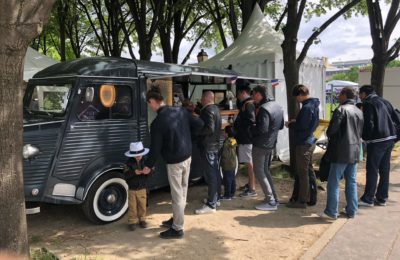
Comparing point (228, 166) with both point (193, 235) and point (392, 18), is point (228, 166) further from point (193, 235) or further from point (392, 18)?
point (392, 18)

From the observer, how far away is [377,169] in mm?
6375

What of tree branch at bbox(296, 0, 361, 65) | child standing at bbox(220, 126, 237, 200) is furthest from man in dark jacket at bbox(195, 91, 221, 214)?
tree branch at bbox(296, 0, 361, 65)

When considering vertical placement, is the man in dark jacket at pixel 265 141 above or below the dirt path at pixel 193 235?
above

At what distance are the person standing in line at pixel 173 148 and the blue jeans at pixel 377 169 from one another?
120 inches

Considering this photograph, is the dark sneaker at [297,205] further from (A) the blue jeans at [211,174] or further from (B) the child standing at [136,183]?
(B) the child standing at [136,183]

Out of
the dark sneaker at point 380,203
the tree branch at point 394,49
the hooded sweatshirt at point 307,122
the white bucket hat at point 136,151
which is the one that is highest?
the tree branch at point 394,49

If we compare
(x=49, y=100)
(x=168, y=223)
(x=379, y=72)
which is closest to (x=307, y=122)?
(x=168, y=223)

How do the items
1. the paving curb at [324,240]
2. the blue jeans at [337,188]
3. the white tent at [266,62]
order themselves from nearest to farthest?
the paving curb at [324,240] < the blue jeans at [337,188] < the white tent at [266,62]

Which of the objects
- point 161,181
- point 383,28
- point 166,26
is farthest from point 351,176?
point 166,26

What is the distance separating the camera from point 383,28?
11.6 metres

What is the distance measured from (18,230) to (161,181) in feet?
9.76

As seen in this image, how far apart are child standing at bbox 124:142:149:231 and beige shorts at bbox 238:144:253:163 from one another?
91.4 inches

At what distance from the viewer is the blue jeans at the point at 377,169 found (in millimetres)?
6324

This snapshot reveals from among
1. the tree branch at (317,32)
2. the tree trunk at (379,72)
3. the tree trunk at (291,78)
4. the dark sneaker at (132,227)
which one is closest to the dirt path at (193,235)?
the dark sneaker at (132,227)
